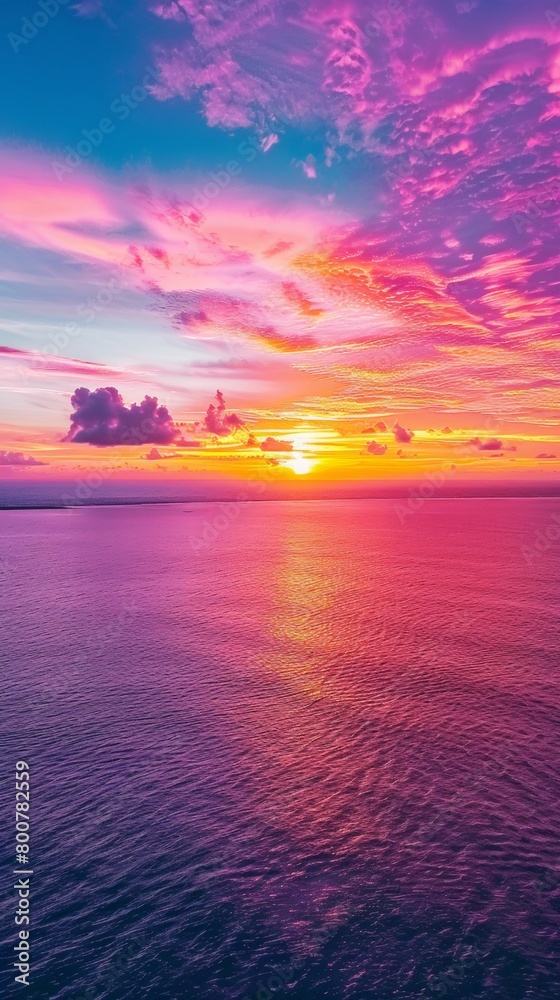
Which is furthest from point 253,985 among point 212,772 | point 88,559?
point 88,559

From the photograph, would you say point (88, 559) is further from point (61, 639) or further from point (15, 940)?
point (15, 940)

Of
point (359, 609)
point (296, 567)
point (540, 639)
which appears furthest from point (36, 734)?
point (296, 567)

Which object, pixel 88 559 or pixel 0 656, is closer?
pixel 0 656

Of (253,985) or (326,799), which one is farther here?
(326,799)

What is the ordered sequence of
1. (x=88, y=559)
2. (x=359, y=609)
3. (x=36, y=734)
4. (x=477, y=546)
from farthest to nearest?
(x=477, y=546), (x=88, y=559), (x=359, y=609), (x=36, y=734)

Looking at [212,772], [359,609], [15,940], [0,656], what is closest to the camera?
[15,940]

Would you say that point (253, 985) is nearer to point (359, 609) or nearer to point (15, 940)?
point (15, 940)
